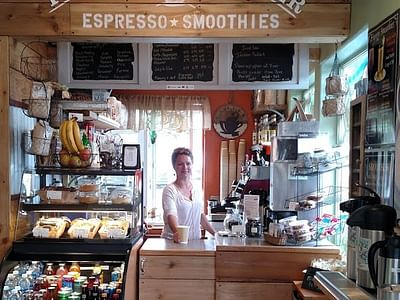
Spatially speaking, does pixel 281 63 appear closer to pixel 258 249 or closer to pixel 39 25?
pixel 258 249

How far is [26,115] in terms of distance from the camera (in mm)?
2867

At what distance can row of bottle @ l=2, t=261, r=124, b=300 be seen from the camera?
253 centimetres

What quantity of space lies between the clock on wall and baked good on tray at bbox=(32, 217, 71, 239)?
3.57 metres

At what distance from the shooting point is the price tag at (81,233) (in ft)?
8.70

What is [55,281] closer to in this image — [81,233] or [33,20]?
[81,233]

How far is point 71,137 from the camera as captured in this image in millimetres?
2734

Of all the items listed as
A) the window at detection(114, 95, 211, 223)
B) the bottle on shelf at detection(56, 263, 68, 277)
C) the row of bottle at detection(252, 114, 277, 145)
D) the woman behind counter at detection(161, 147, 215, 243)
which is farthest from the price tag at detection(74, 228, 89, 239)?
the window at detection(114, 95, 211, 223)

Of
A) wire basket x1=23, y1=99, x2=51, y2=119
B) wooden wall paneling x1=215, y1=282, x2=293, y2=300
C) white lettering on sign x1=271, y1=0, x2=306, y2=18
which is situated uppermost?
white lettering on sign x1=271, y1=0, x2=306, y2=18

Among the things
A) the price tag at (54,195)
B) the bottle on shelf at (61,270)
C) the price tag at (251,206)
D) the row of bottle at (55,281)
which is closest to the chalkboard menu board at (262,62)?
the price tag at (251,206)

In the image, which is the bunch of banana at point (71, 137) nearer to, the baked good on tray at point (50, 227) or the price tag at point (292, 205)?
the baked good on tray at point (50, 227)

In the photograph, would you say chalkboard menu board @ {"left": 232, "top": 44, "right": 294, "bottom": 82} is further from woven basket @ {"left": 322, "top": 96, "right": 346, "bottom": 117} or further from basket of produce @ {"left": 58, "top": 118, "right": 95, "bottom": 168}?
basket of produce @ {"left": 58, "top": 118, "right": 95, "bottom": 168}

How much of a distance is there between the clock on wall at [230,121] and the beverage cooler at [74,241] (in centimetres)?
332

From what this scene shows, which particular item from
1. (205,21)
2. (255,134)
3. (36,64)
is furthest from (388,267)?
(255,134)

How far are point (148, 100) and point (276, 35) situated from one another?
3695mm
